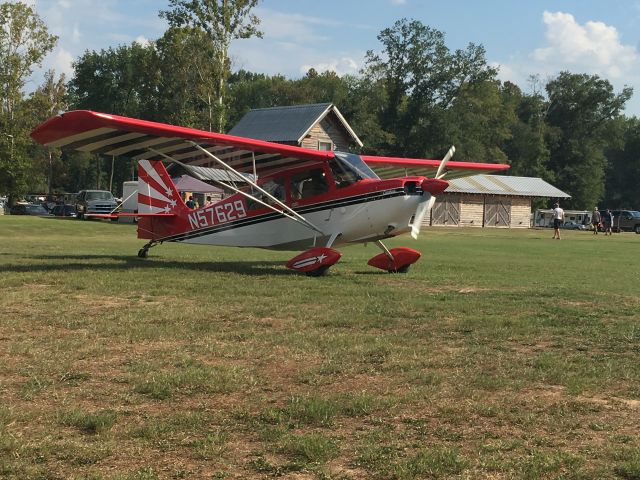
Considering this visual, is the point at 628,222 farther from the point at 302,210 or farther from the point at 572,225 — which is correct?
the point at 302,210

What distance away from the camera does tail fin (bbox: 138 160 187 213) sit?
51.9 feet

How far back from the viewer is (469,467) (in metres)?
3.49

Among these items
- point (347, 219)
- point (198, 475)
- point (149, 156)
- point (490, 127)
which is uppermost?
point (490, 127)

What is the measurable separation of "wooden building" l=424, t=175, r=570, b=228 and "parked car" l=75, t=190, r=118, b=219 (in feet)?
92.7

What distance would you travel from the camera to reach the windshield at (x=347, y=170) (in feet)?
43.8

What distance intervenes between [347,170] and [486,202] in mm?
53385

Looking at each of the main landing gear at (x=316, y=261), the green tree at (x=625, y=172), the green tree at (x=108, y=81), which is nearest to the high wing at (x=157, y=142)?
the main landing gear at (x=316, y=261)

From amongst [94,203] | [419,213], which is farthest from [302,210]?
[94,203]

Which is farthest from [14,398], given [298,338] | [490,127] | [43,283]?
[490,127]

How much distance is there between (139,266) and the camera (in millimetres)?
14039

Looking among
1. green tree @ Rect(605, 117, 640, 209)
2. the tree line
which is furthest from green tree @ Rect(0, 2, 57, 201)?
green tree @ Rect(605, 117, 640, 209)

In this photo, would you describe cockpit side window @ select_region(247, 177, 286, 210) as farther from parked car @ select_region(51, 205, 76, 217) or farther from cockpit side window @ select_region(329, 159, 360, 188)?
parked car @ select_region(51, 205, 76, 217)

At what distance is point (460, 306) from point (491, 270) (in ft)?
20.8

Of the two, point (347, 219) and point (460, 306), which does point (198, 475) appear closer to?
point (460, 306)
